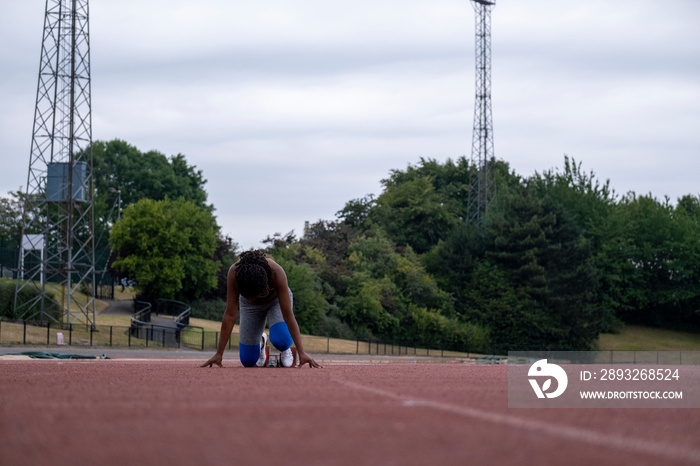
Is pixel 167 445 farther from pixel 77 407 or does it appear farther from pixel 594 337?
pixel 594 337

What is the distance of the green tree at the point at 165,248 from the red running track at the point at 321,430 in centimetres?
5136

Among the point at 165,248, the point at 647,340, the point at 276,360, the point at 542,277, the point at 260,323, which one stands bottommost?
the point at 647,340

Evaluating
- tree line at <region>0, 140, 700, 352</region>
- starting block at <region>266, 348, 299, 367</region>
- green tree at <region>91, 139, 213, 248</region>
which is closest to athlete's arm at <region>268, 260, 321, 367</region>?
starting block at <region>266, 348, 299, 367</region>

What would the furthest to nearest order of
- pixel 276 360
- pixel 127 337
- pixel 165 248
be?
pixel 165 248, pixel 127 337, pixel 276 360

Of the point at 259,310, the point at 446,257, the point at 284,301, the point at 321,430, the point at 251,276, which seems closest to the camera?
the point at 321,430

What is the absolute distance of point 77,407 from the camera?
13.3 ft

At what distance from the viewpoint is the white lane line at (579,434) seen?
9.29 feet

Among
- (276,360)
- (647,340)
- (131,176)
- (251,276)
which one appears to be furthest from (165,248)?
(251,276)

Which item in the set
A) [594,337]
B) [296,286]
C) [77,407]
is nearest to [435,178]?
[594,337]

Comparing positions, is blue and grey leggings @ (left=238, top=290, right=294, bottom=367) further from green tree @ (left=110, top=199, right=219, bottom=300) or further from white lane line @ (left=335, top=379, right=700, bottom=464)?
green tree @ (left=110, top=199, right=219, bottom=300)

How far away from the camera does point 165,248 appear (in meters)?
56.2

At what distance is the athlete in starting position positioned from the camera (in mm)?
7567

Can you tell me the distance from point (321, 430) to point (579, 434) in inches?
41.4

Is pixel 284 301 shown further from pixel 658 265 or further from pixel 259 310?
pixel 658 265
